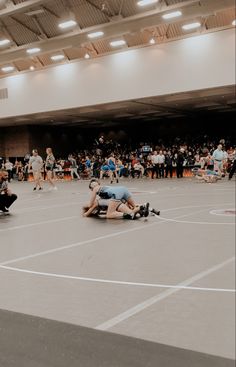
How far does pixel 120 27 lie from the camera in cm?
1288

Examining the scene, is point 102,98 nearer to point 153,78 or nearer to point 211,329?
point 153,78

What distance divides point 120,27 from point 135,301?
→ 1131cm

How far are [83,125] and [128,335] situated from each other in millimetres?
14402

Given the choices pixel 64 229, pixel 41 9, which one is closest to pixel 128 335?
pixel 64 229

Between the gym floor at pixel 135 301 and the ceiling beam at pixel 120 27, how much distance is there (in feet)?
4.87

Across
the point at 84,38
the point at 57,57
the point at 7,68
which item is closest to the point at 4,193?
the point at 84,38

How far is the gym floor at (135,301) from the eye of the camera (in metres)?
1.48

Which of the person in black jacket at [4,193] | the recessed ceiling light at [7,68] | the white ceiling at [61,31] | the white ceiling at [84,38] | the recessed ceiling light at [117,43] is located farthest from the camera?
the recessed ceiling light at [7,68]

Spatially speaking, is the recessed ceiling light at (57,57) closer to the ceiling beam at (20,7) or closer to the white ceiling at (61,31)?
the white ceiling at (61,31)

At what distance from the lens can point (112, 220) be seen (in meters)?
6.90

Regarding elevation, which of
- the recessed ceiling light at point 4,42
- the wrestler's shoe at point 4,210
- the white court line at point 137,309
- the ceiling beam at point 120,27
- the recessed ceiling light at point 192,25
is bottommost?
the wrestler's shoe at point 4,210

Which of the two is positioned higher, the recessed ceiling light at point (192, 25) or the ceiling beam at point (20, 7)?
the ceiling beam at point (20, 7)

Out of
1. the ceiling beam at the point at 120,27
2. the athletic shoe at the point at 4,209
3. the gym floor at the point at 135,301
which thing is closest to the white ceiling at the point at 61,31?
the ceiling beam at the point at 120,27

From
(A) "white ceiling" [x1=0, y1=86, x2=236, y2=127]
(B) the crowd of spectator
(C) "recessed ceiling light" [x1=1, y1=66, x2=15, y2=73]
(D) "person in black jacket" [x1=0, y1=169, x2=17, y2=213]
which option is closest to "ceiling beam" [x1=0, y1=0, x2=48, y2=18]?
(A) "white ceiling" [x1=0, y1=86, x2=236, y2=127]
